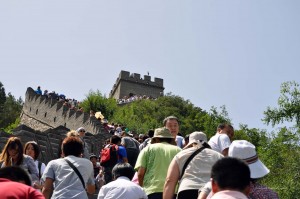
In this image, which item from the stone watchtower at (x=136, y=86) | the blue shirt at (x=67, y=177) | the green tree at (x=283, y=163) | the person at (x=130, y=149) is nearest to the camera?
the blue shirt at (x=67, y=177)

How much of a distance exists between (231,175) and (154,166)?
10.8ft

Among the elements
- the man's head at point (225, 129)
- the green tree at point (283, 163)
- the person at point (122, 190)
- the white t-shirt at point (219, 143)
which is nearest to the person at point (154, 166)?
the person at point (122, 190)

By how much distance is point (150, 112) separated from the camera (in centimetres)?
6391

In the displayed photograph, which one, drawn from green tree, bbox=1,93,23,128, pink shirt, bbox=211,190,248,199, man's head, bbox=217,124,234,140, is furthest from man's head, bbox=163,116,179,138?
green tree, bbox=1,93,23,128

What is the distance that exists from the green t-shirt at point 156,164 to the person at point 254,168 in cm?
206

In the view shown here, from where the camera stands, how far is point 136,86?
83750 millimetres

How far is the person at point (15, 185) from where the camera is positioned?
343 centimetres

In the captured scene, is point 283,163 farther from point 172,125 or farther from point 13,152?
point 13,152

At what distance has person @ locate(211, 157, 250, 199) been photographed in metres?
3.56

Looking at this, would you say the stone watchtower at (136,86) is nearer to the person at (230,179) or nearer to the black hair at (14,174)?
the black hair at (14,174)

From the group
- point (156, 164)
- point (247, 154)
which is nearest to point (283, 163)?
point (156, 164)

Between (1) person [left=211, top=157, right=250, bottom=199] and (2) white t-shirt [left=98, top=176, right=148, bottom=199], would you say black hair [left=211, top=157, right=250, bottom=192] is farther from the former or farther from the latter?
(2) white t-shirt [left=98, top=176, right=148, bottom=199]

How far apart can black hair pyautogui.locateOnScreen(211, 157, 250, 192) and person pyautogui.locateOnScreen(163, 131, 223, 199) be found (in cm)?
212

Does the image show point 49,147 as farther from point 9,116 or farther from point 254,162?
point 9,116
